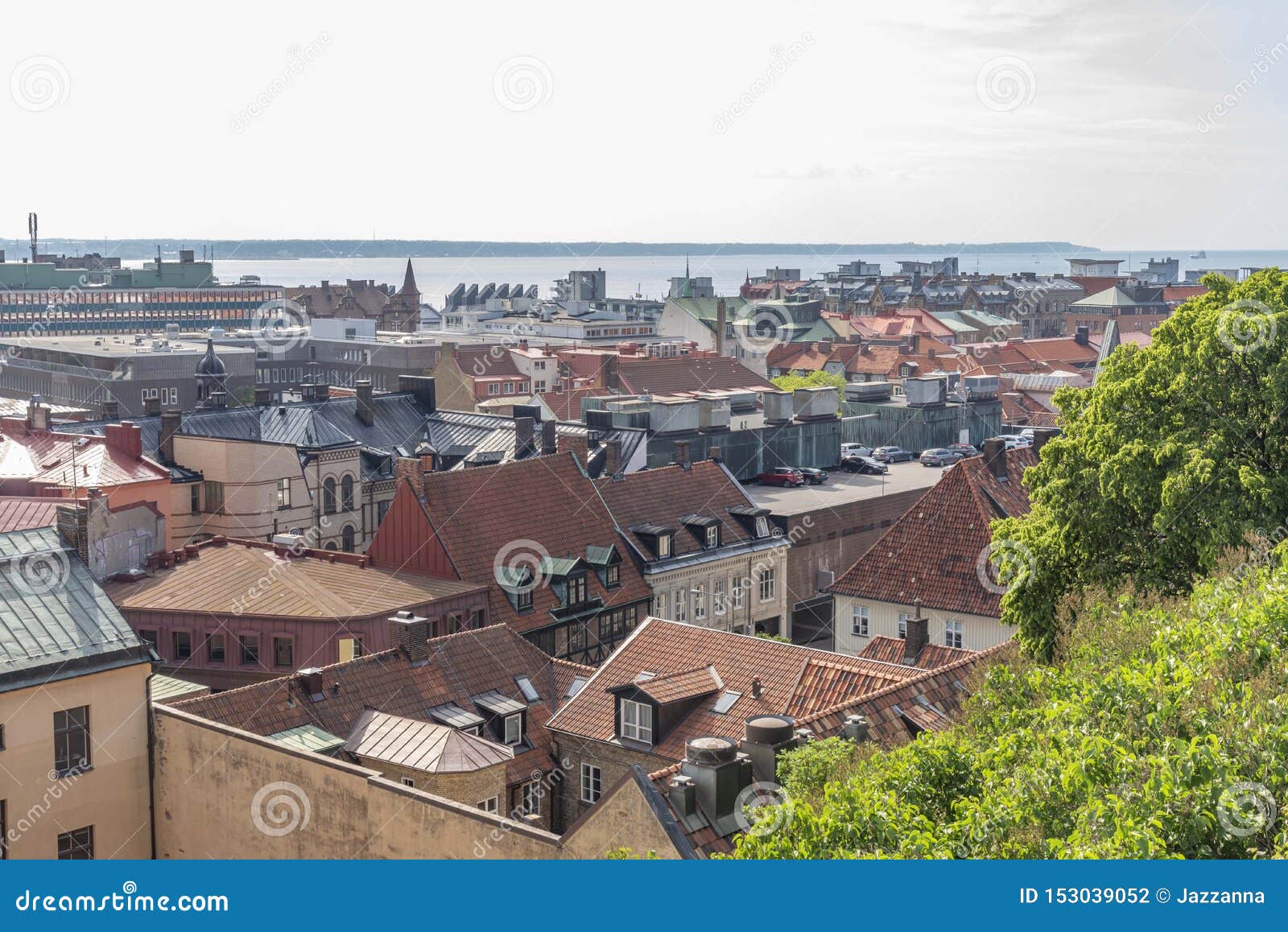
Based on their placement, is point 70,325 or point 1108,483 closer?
point 1108,483

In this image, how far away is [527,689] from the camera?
34125mm

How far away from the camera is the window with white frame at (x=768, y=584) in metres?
52.2

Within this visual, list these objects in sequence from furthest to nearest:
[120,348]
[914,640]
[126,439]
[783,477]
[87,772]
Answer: [120,348]
[783,477]
[126,439]
[914,640]
[87,772]

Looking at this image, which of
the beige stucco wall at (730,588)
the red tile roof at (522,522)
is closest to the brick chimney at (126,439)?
the red tile roof at (522,522)

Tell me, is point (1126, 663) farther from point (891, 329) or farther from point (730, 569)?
point (891, 329)

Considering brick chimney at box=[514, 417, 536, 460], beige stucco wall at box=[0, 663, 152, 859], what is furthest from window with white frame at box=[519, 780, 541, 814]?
brick chimney at box=[514, 417, 536, 460]

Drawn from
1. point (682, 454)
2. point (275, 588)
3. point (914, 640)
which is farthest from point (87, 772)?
point (682, 454)

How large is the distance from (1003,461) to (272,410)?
93.9 feet

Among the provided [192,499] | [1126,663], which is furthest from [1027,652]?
[192,499]

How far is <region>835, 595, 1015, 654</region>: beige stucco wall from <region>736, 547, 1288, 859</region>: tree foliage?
21.0 m

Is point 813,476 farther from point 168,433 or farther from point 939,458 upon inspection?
point 168,433

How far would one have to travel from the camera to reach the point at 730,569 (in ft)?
167

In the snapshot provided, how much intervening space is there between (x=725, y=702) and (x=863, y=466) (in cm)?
3778

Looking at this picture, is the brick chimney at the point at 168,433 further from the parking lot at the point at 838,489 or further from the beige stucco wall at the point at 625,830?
the beige stucco wall at the point at 625,830
